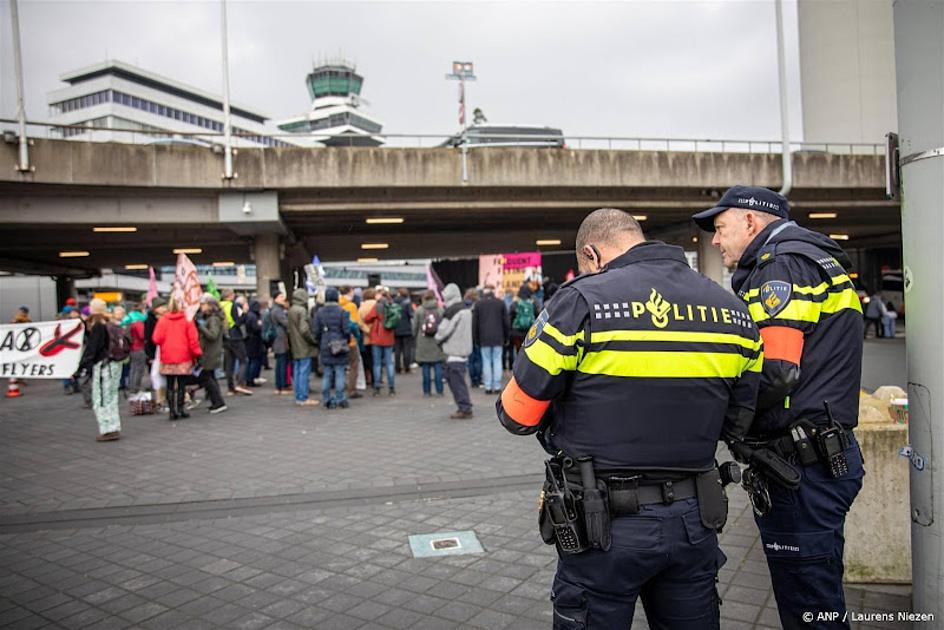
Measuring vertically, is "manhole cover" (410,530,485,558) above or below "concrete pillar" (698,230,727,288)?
below

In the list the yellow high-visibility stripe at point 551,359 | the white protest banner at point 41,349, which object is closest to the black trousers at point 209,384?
the white protest banner at point 41,349

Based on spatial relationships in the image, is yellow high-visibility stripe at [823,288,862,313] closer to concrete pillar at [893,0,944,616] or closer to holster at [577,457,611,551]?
concrete pillar at [893,0,944,616]

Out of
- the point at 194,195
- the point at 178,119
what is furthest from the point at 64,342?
the point at 178,119

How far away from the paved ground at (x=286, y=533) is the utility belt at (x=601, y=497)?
1.65m

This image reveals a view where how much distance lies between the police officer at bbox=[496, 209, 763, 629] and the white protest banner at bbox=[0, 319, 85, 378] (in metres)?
7.16

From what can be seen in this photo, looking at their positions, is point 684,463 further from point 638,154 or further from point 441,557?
point 638,154

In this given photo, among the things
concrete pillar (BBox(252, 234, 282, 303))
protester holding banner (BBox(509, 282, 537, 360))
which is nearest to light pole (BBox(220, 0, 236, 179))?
concrete pillar (BBox(252, 234, 282, 303))

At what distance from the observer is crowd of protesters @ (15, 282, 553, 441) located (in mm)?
9664

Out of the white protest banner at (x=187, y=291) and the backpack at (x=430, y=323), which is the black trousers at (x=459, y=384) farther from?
the white protest banner at (x=187, y=291)

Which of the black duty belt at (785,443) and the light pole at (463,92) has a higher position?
the light pole at (463,92)

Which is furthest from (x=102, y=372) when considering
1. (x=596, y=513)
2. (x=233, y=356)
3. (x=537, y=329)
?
(x=596, y=513)

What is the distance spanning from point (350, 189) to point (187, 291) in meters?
9.51

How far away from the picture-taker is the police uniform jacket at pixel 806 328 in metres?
2.74

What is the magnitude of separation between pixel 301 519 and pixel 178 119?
106275 millimetres
